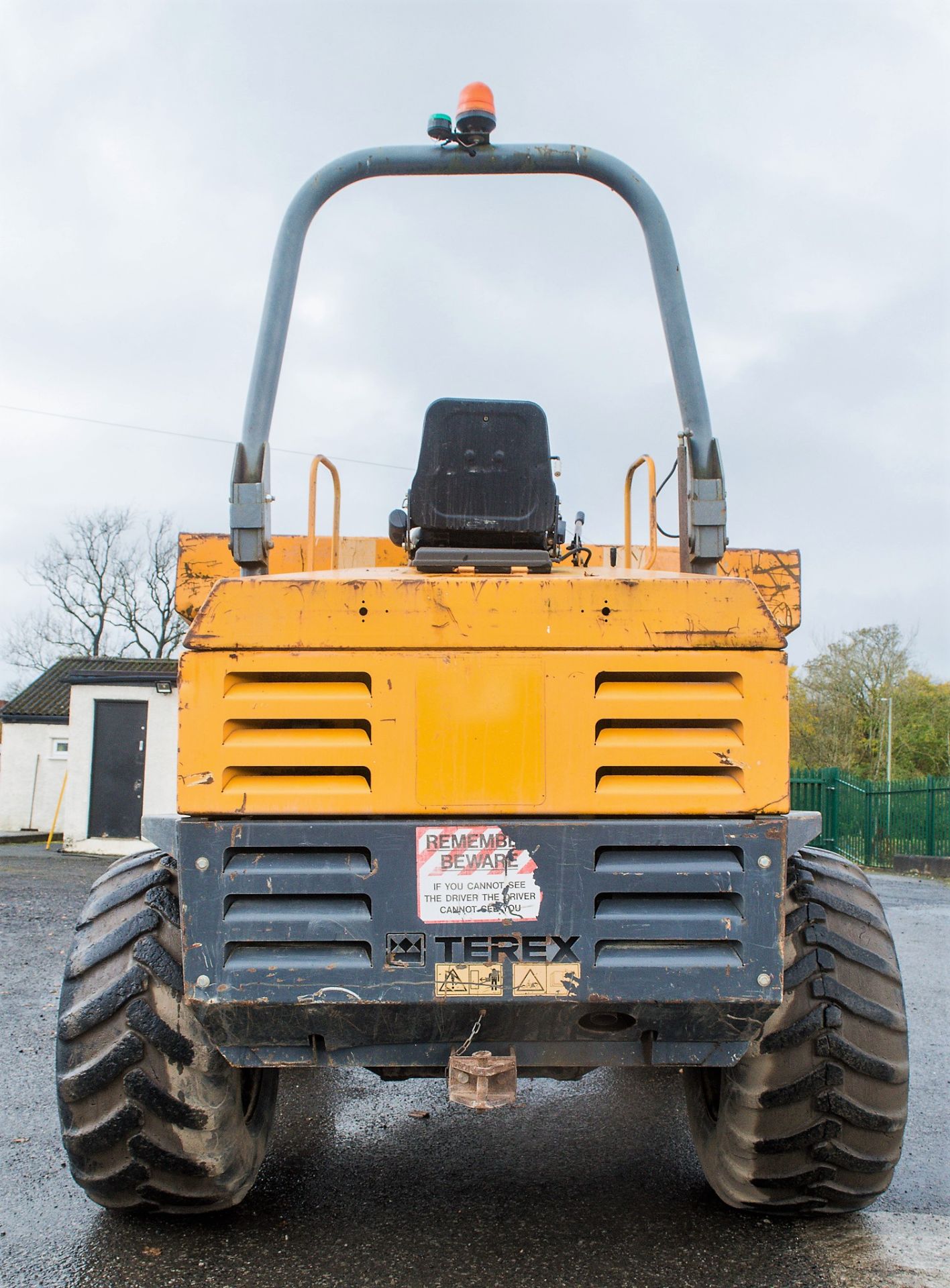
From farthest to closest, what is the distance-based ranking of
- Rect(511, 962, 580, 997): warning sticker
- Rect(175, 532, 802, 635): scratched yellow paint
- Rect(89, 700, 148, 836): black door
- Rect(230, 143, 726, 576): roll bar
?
Rect(89, 700, 148, 836): black door, Rect(175, 532, 802, 635): scratched yellow paint, Rect(230, 143, 726, 576): roll bar, Rect(511, 962, 580, 997): warning sticker

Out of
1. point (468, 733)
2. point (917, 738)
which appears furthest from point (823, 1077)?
point (917, 738)

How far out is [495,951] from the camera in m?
2.87

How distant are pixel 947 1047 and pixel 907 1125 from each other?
153cm

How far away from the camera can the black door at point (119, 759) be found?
17328mm

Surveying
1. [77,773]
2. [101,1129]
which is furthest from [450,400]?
[77,773]

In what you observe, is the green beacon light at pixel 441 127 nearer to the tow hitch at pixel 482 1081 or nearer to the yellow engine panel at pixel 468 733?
Answer: the yellow engine panel at pixel 468 733

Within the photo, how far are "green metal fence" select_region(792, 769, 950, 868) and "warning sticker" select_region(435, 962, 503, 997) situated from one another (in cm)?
1792

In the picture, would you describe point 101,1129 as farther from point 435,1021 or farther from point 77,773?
point 77,773

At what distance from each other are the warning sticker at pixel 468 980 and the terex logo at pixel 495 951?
19mm

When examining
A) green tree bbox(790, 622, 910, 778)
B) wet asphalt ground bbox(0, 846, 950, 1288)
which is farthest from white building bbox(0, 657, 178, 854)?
green tree bbox(790, 622, 910, 778)

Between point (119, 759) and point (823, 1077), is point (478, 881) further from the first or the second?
point (119, 759)

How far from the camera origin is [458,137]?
391cm

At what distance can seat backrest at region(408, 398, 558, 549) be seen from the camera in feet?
10.9

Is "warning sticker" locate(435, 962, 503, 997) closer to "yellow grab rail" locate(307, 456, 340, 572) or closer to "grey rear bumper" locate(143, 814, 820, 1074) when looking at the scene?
"grey rear bumper" locate(143, 814, 820, 1074)
